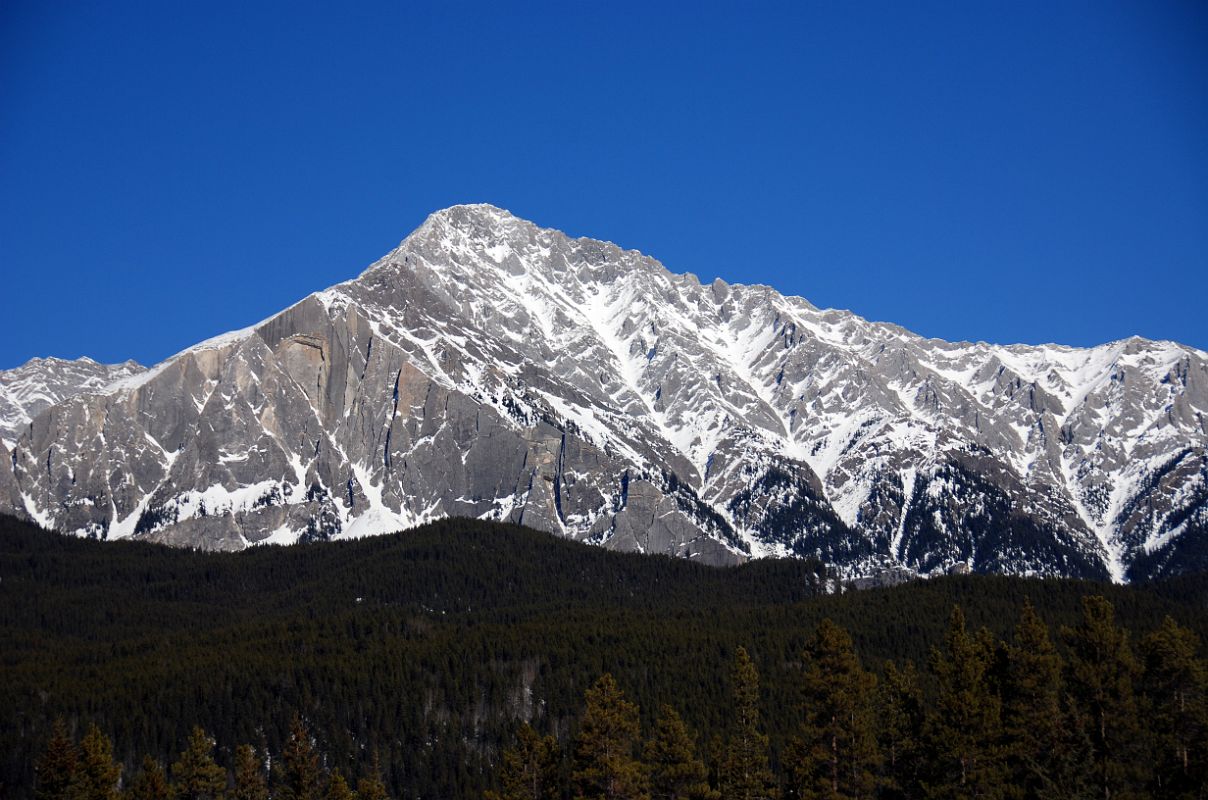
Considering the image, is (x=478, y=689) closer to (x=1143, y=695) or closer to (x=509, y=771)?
(x=509, y=771)

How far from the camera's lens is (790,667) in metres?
199

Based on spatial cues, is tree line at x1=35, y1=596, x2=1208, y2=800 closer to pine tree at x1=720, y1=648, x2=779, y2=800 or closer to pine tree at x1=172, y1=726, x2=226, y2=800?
pine tree at x1=720, y1=648, x2=779, y2=800

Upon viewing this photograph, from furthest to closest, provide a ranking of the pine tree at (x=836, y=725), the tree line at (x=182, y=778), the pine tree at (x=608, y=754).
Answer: the tree line at (x=182, y=778)
the pine tree at (x=608, y=754)
the pine tree at (x=836, y=725)

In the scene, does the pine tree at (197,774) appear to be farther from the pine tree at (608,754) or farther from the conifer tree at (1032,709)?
the conifer tree at (1032,709)

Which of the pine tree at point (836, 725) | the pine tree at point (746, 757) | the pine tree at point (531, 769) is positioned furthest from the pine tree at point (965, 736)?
the pine tree at point (531, 769)

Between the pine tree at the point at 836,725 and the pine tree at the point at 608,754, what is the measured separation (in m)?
11.3

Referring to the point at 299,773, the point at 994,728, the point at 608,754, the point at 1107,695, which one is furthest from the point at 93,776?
the point at 1107,695

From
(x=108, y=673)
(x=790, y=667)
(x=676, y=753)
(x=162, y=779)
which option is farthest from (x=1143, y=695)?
(x=108, y=673)

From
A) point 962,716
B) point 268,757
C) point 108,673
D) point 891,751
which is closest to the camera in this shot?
point 962,716

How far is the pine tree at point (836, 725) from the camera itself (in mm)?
90562

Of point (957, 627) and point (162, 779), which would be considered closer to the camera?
point (957, 627)

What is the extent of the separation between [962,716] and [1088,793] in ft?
33.9

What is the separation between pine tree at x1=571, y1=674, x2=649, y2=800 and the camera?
318 ft

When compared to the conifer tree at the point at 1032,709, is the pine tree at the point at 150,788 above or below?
below
